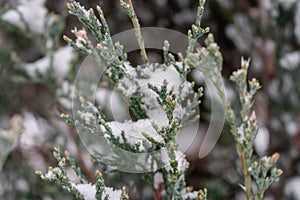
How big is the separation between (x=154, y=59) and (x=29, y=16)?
84cm

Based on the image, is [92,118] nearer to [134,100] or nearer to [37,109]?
[134,100]

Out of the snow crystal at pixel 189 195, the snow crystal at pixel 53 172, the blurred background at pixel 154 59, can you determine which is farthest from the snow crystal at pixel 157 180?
the snow crystal at pixel 53 172

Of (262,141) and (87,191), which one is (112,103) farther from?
(262,141)

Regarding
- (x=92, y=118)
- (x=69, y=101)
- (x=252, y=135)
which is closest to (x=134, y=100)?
(x=92, y=118)

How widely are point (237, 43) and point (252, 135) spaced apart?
1.51 metres

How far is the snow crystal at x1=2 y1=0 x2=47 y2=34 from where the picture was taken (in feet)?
5.96

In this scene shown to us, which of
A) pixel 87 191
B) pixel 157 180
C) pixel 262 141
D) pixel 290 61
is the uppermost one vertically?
pixel 290 61

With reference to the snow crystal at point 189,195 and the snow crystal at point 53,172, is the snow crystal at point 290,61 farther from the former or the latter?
the snow crystal at point 53,172

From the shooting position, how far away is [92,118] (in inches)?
43.6

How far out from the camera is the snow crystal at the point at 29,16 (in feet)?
5.96

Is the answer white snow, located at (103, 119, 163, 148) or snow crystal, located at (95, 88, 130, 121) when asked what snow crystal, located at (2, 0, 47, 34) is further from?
white snow, located at (103, 119, 163, 148)

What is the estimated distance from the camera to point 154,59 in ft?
8.03

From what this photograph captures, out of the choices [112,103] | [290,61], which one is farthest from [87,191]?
[290,61]

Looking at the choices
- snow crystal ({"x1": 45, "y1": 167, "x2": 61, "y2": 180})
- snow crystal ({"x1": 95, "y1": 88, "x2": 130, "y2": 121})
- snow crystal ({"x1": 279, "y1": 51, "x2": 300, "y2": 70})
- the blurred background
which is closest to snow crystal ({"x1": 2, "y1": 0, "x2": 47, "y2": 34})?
the blurred background
